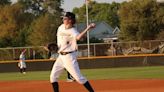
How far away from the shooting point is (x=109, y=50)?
43094 mm

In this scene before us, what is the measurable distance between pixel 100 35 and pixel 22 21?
2942 cm

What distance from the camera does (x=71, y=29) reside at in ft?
41.4

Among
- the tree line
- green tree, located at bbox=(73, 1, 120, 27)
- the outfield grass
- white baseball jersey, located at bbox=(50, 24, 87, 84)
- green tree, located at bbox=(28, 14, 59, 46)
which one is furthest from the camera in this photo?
green tree, located at bbox=(73, 1, 120, 27)

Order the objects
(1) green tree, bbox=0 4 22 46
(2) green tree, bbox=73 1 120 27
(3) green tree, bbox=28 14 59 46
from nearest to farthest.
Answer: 1. (3) green tree, bbox=28 14 59 46
2. (1) green tree, bbox=0 4 22 46
3. (2) green tree, bbox=73 1 120 27

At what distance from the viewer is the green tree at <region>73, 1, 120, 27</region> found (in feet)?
411

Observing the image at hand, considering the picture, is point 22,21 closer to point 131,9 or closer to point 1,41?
point 1,41

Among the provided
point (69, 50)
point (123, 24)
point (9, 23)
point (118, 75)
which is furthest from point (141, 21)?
point (69, 50)

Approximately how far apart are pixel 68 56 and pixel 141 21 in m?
54.7

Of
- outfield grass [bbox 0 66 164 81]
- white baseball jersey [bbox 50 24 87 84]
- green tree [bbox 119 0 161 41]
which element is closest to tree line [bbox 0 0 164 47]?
green tree [bbox 119 0 161 41]

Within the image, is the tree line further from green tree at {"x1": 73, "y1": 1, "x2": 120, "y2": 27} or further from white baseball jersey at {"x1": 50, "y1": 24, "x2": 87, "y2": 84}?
green tree at {"x1": 73, "y1": 1, "x2": 120, "y2": 27}

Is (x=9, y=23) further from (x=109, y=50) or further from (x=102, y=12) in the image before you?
(x=102, y=12)

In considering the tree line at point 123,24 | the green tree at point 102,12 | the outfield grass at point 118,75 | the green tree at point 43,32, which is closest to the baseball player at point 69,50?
the outfield grass at point 118,75

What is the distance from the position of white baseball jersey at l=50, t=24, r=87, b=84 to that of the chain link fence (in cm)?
2894

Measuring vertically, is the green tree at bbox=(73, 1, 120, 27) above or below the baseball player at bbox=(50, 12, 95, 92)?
above
